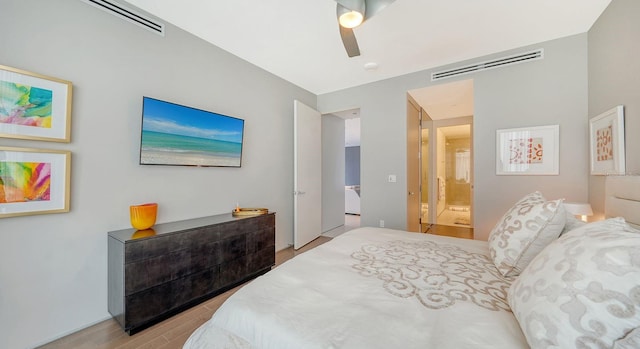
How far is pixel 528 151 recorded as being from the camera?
2.65m

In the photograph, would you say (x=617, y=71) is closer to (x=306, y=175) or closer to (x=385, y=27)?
(x=385, y=27)

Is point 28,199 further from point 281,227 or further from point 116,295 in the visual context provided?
point 281,227

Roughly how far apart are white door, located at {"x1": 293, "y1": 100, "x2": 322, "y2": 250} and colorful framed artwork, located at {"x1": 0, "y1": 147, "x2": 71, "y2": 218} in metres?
2.36

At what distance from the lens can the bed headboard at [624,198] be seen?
1.39 meters

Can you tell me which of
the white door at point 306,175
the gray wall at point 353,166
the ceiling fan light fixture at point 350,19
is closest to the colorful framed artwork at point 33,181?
the ceiling fan light fixture at point 350,19

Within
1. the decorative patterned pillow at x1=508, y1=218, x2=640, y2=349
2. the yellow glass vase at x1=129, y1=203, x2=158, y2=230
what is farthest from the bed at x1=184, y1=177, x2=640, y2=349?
the yellow glass vase at x1=129, y1=203, x2=158, y2=230

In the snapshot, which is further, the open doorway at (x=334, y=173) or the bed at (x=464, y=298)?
the open doorway at (x=334, y=173)

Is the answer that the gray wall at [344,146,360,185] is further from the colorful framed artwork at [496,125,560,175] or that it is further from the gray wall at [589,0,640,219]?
the gray wall at [589,0,640,219]

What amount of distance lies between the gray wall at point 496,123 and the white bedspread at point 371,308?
1.82 m

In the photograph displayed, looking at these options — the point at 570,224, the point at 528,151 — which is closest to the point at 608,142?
the point at 528,151

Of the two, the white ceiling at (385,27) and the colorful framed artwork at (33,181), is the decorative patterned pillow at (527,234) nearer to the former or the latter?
the white ceiling at (385,27)

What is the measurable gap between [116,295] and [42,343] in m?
0.49

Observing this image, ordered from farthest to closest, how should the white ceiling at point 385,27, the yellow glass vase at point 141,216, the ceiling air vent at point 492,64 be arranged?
the ceiling air vent at point 492,64 → the white ceiling at point 385,27 → the yellow glass vase at point 141,216

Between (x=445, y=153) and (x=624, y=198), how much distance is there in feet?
17.5
